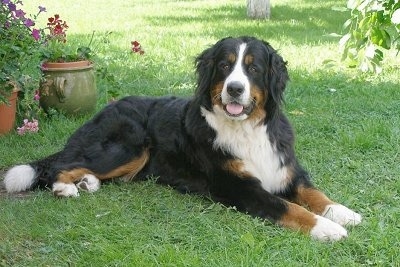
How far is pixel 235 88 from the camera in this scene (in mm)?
Result: 4250

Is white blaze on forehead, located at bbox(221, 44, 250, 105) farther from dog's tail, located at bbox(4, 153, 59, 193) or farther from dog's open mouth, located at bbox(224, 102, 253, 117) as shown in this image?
dog's tail, located at bbox(4, 153, 59, 193)

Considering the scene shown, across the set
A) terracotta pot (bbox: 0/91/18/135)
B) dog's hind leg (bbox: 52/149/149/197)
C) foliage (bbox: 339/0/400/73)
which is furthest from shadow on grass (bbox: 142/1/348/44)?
dog's hind leg (bbox: 52/149/149/197)

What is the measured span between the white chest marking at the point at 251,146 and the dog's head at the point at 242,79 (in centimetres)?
9

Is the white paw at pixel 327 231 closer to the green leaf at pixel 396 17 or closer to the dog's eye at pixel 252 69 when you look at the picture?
the dog's eye at pixel 252 69

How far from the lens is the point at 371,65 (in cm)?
846

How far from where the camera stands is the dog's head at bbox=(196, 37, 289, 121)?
14.2ft

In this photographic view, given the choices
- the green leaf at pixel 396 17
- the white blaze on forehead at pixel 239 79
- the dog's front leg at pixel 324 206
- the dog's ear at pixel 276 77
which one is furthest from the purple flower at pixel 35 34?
the green leaf at pixel 396 17

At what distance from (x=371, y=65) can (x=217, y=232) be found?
5.26 meters

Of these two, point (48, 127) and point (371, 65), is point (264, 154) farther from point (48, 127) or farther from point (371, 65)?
point (371, 65)

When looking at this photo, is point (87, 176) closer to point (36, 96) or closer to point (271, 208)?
point (271, 208)

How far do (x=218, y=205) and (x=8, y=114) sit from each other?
2.87 meters

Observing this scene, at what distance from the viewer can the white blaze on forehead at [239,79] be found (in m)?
4.28

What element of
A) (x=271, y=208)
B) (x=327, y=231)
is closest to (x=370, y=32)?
(x=271, y=208)

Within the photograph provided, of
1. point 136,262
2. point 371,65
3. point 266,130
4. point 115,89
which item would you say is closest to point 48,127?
point 115,89
